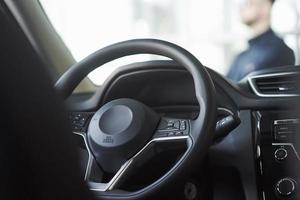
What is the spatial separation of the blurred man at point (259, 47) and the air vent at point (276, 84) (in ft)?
2.78

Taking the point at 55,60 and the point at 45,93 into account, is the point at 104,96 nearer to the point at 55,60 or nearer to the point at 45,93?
the point at 55,60

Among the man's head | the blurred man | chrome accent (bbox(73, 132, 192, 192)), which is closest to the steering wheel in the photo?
chrome accent (bbox(73, 132, 192, 192))

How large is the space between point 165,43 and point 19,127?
74 cm

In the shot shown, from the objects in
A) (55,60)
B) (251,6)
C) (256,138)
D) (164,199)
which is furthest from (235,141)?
(251,6)

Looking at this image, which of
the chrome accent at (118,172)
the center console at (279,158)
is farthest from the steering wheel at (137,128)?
the center console at (279,158)

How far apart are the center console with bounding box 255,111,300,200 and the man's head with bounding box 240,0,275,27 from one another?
141cm

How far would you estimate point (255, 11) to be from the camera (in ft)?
9.04

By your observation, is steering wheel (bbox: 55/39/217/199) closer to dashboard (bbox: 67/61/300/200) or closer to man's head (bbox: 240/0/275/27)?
dashboard (bbox: 67/61/300/200)

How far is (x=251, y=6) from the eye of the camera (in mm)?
2795

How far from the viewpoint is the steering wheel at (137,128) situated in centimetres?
112

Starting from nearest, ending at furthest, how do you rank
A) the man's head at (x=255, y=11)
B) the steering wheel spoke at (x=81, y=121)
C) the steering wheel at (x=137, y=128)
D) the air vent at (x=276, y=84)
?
1. the steering wheel at (x=137, y=128)
2. the steering wheel spoke at (x=81, y=121)
3. the air vent at (x=276, y=84)
4. the man's head at (x=255, y=11)

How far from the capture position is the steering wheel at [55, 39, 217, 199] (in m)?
1.12

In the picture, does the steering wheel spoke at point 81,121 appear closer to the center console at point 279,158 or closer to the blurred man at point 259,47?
the center console at point 279,158

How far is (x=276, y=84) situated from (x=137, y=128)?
→ 0.46 m
